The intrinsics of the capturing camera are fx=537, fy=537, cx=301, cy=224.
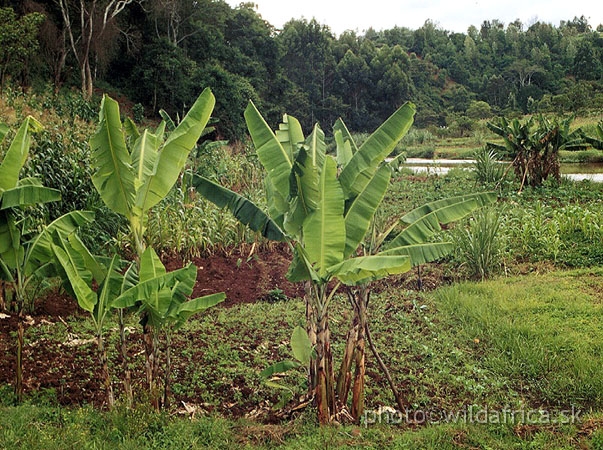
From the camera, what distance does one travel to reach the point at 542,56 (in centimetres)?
5272

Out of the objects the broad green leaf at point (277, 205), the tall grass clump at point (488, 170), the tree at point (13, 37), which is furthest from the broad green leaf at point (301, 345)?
the tree at point (13, 37)

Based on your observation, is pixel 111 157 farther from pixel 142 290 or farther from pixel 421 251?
pixel 421 251

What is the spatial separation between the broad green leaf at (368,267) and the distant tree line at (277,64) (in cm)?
1967

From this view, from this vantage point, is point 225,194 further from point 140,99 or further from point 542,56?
point 542,56

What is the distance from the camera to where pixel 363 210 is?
4.06m

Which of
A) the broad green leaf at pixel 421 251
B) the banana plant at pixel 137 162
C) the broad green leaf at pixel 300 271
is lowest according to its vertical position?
the broad green leaf at pixel 300 271

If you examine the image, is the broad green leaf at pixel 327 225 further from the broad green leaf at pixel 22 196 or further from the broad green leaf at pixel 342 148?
the broad green leaf at pixel 22 196

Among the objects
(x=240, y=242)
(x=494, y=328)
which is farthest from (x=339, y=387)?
(x=240, y=242)

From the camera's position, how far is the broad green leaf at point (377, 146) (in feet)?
13.4

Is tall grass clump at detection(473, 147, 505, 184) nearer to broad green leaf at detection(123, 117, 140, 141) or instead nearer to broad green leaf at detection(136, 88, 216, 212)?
broad green leaf at detection(123, 117, 140, 141)

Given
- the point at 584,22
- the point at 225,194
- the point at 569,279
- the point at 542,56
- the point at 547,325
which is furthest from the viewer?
the point at 584,22

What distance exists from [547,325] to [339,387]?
2707mm

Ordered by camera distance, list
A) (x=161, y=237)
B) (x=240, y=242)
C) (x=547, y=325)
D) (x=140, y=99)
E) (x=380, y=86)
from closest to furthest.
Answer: (x=547, y=325) < (x=161, y=237) < (x=240, y=242) < (x=140, y=99) < (x=380, y=86)

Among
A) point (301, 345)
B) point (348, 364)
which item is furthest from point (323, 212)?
point (348, 364)
